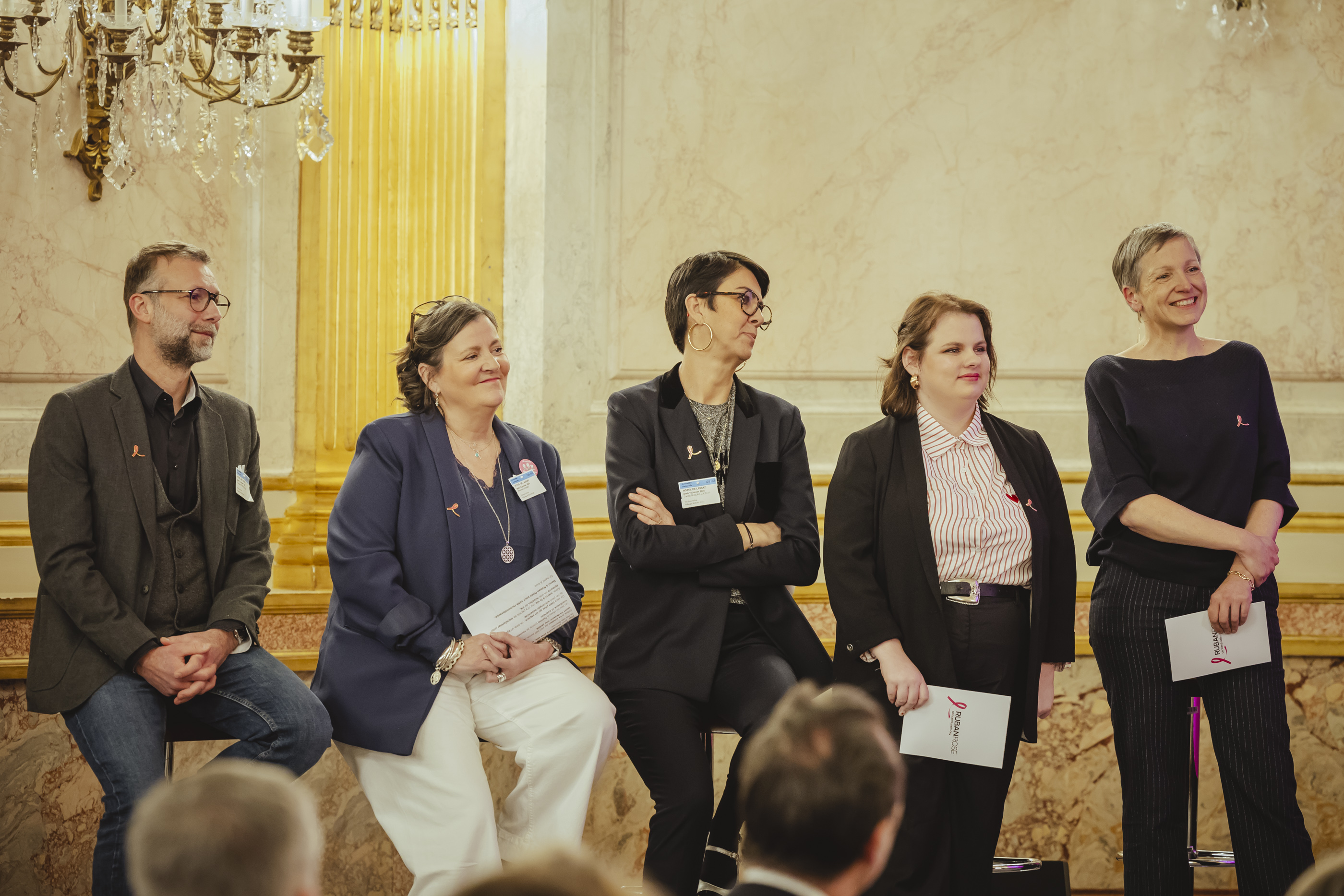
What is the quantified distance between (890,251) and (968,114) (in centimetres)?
58

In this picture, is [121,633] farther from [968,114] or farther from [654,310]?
[968,114]

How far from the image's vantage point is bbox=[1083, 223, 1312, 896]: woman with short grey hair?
2.57 meters

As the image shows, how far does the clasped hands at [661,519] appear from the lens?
2.71m

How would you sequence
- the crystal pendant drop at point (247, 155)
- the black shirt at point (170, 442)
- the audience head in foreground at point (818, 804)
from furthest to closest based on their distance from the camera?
the crystal pendant drop at point (247, 155) < the black shirt at point (170, 442) < the audience head in foreground at point (818, 804)

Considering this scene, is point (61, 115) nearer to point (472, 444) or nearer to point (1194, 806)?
point (472, 444)

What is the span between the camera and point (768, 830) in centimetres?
132

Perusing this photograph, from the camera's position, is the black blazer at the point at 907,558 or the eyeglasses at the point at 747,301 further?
the eyeglasses at the point at 747,301

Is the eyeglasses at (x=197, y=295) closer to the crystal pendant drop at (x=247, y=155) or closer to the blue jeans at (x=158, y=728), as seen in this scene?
the blue jeans at (x=158, y=728)

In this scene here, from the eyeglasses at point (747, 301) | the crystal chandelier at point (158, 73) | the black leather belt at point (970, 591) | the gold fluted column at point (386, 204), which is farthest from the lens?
the gold fluted column at point (386, 204)

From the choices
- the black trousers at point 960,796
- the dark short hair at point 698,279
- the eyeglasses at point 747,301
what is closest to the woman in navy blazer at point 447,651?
the dark short hair at point 698,279

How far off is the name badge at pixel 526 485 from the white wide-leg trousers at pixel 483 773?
0.42 metres

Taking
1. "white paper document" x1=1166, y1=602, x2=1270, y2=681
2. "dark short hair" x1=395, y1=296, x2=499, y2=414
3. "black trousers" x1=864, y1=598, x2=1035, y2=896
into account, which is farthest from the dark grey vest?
"white paper document" x1=1166, y1=602, x2=1270, y2=681

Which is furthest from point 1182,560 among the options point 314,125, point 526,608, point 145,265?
point 314,125

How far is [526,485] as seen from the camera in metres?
2.81
